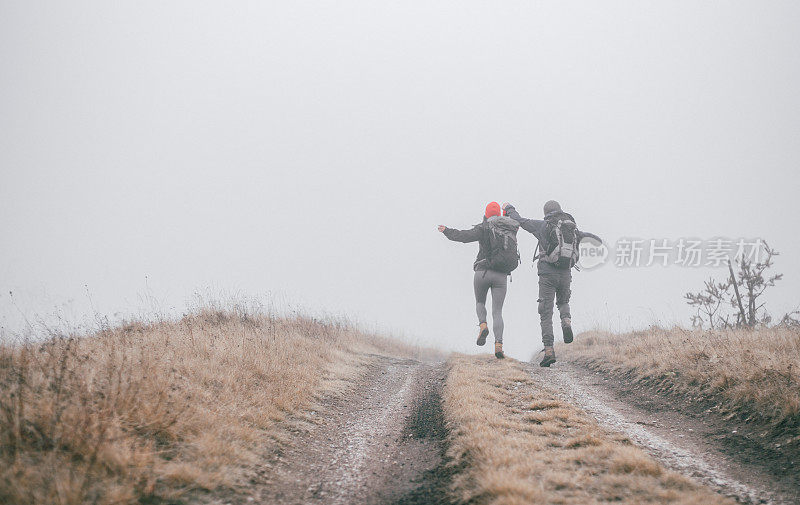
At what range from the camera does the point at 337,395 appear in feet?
25.9

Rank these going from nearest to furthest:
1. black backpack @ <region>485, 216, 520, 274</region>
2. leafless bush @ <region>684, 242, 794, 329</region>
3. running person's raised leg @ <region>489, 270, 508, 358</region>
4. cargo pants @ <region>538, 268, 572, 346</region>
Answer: cargo pants @ <region>538, 268, 572, 346</region>, black backpack @ <region>485, 216, 520, 274</region>, running person's raised leg @ <region>489, 270, 508, 358</region>, leafless bush @ <region>684, 242, 794, 329</region>

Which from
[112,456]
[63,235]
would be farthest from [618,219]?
[112,456]

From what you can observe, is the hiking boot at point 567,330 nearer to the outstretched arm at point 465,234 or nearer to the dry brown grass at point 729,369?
the dry brown grass at point 729,369

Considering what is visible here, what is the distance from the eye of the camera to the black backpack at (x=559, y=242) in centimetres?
1069

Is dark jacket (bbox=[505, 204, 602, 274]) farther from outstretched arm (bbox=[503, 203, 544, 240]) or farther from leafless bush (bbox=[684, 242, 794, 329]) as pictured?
leafless bush (bbox=[684, 242, 794, 329])

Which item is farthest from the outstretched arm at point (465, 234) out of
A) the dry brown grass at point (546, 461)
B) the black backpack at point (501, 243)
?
the dry brown grass at point (546, 461)


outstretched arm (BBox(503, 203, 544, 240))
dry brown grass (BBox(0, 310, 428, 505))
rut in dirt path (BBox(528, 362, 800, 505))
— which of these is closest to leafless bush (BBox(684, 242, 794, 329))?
outstretched arm (BBox(503, 203, 544, 240))

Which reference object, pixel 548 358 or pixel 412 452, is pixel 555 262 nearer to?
pixel 548 358

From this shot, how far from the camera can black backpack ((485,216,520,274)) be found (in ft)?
37.3

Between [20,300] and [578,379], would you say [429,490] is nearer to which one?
[578,379]

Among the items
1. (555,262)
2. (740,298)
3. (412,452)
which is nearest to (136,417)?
(412,452)

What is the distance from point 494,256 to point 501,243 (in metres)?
0.41

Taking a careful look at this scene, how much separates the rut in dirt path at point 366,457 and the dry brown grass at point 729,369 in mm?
4272

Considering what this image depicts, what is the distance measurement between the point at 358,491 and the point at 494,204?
9237 millimetres
